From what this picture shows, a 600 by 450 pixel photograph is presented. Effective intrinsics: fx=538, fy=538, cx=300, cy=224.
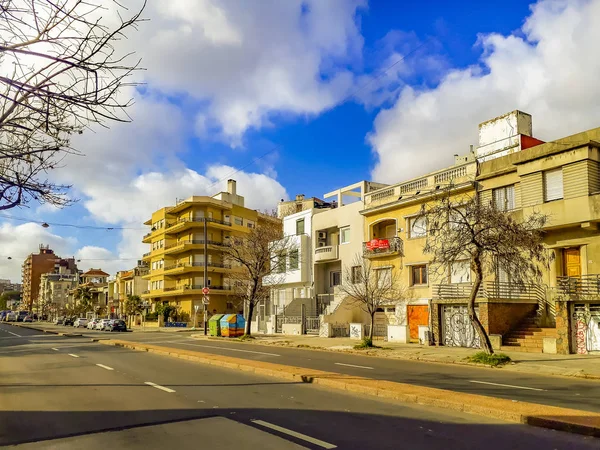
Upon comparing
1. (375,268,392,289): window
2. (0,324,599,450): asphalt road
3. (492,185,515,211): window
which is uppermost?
(492,185,515,211): window

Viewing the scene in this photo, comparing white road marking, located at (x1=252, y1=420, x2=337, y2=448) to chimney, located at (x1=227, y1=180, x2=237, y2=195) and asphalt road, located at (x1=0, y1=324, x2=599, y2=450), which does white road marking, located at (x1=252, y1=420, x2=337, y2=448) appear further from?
chimney, located at (x1=227, y1=180, x2=237, y2=195)

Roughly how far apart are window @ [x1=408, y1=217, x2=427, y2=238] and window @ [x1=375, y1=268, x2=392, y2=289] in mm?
2968

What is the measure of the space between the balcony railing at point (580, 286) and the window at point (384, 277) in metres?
11.5

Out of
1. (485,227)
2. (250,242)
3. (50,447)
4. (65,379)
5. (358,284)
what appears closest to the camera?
(50,447)

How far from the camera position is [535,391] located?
12.4 m

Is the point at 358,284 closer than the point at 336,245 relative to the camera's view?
Yes

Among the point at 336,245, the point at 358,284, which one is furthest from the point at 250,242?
the point at 358,284

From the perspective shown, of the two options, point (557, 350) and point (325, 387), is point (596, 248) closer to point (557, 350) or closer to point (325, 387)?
point (557, 350)

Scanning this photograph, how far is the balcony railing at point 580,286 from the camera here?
72.2ft

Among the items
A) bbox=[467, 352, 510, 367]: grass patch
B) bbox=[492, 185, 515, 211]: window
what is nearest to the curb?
bbox=[467, 352, 510, 367]: grass patch

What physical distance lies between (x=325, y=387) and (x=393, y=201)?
75.5 feet

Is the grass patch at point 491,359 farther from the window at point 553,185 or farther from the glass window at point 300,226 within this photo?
the glass window at point 300,226

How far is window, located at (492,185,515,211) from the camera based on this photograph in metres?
27.4

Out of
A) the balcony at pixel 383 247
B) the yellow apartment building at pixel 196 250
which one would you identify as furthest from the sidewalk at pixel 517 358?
the yellow apartment building at pixel 196 250
